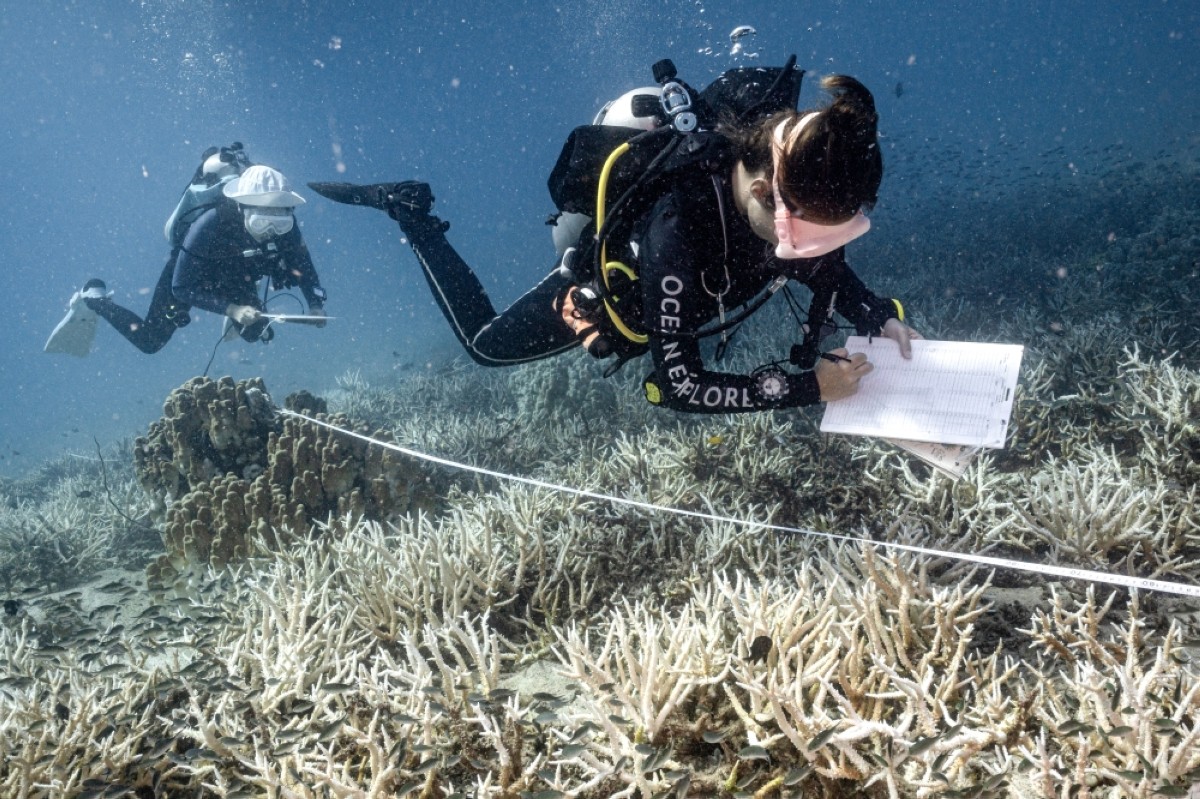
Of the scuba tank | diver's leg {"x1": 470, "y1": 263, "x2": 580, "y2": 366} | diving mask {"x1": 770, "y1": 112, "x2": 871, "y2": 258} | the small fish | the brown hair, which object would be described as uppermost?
the scuba tank

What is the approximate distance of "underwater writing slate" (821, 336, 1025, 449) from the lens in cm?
254

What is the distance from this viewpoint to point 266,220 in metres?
7.92

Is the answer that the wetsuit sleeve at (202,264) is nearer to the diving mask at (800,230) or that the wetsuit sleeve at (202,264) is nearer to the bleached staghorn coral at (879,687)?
the diving mask at (800,230)

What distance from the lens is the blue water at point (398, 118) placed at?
112ft

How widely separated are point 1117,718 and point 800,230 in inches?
74.9

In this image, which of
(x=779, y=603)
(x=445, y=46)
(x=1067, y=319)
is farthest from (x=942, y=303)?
(x=445, y=46)

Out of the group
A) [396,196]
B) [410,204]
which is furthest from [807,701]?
[396,196]

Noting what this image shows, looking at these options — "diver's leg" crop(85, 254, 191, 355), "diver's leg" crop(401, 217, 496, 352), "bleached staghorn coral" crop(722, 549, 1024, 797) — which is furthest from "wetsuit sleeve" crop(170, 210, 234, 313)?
"bleached staghorn coral" crop(722, 549, 1024, 797)

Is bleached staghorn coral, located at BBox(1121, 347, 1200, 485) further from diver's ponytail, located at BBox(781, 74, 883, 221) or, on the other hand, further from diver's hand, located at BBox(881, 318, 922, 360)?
diver's ponytail, located at BBox(781, 74, 883, 221)

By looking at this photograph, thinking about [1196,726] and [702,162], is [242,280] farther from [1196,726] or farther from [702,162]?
[1196,726]

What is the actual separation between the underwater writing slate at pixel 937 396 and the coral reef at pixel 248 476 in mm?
3785

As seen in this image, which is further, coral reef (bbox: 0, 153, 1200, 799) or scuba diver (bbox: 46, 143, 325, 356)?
scuba diver (bbox: 46, 143, 325, 356)

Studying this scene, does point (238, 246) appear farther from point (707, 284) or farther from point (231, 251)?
point (707, 284)

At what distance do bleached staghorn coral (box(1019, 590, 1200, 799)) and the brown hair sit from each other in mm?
1707
